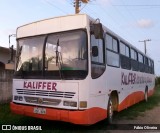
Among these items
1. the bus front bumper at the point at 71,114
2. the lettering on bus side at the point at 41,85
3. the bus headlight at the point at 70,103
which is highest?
the lettering on bus side at the point at 41,85

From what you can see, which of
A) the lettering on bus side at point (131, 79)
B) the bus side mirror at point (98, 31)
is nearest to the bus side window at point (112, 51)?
the lettering on bus side at point (131, 79)

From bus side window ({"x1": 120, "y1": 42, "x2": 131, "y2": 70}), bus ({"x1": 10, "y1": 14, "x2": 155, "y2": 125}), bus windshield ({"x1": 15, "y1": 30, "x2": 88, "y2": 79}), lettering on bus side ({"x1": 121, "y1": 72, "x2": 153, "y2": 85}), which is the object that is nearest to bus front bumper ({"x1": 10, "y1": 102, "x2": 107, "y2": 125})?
bus ({"x1": 10, "y1": 14, "x2": 155, "y2": 125})

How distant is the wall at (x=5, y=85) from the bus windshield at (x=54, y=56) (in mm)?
4367

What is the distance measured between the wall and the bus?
4.30 m

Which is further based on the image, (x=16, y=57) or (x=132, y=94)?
(x=132, y=94)

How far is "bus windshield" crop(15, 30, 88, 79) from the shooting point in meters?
7.33

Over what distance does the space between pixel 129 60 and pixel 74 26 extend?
4.87 metres

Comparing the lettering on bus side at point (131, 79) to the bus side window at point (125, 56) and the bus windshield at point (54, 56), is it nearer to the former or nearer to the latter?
the bus side window at point (125, 56)

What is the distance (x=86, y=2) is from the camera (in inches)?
885

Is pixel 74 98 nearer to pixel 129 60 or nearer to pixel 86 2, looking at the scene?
pixel 129 60

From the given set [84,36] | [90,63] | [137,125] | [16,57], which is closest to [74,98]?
[90,63]

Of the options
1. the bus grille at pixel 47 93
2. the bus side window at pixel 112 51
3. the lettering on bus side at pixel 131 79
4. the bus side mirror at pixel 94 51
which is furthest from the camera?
the lettering on bus side at pixel 131 79

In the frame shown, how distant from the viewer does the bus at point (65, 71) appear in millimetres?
7223

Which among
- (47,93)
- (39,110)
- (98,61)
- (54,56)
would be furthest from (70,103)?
(98,61)
